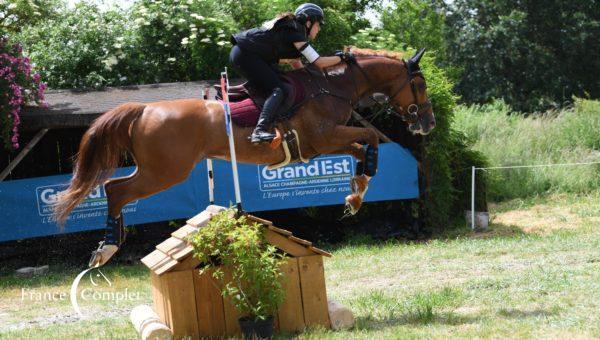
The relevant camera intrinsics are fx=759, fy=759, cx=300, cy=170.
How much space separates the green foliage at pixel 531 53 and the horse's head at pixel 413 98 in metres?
22.2

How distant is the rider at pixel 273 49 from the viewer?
22.8 feet

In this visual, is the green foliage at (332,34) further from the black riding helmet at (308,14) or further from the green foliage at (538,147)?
the black riding helmet at (308,14)

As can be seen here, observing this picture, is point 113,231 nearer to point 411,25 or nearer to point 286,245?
point 286,245

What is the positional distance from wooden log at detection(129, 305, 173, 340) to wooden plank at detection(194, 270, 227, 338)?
0.98 ft

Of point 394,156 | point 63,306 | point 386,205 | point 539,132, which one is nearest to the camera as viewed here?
point 63,306

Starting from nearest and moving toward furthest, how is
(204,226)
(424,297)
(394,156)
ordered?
(204,226), (424,297), (394,156)

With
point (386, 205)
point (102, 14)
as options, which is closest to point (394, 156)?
point (386, 205)

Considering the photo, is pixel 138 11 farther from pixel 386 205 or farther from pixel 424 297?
pixel 424 297

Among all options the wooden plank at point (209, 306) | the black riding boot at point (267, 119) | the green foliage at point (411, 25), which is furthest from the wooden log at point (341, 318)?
the green foliage at point (411, 25)

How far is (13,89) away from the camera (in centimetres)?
1115

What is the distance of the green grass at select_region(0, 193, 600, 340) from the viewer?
6336mm

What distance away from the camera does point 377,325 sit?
6.62m

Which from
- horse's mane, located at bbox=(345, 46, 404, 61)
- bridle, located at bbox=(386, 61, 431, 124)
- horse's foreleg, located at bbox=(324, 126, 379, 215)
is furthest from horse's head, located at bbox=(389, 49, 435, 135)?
horse's foreleg, located at bbox=(324, 126, 379, 215)

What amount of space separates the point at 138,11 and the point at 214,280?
11300mm
